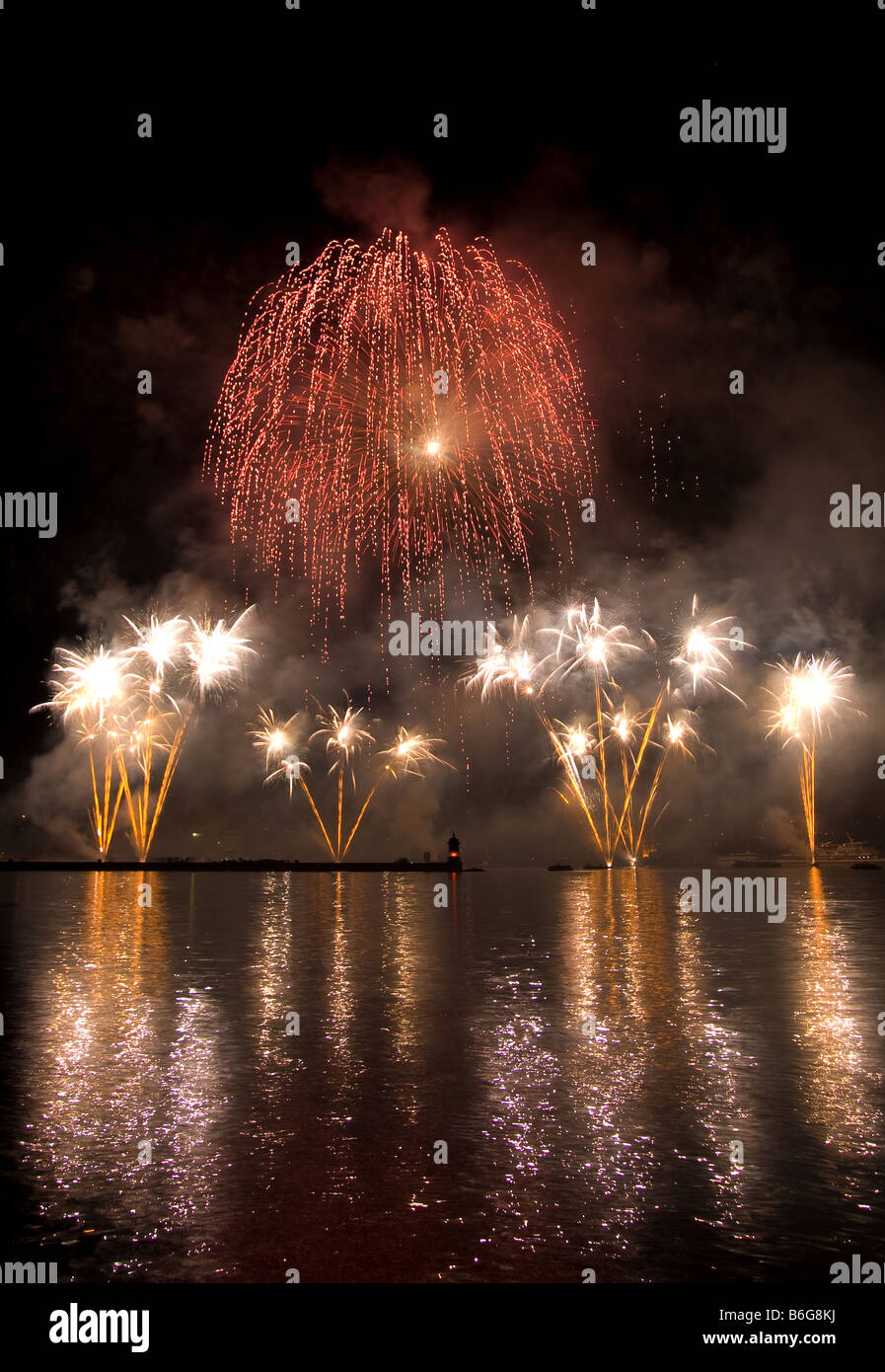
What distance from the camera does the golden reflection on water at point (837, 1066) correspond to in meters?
7.62

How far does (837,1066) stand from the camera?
9.88 metres

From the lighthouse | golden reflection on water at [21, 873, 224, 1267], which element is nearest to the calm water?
golden reflection on water at [21, 873, 224, 1267]

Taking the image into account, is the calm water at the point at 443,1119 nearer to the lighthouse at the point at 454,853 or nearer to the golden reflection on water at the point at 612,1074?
the golden reflection on water at the point at 612,1074

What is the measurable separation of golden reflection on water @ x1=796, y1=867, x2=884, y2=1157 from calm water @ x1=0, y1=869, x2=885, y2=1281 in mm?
49

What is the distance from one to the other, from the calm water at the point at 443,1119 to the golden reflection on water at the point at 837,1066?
0.05 m

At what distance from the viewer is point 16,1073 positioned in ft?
31.4

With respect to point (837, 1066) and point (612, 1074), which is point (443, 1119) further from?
point (837, 1066)

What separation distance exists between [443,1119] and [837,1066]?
441 centimetres

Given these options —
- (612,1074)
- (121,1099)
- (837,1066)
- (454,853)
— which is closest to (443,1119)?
(612,1074)

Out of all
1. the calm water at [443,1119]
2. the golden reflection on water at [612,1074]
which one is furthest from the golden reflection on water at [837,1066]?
the golden reflection on water at [612,1074]

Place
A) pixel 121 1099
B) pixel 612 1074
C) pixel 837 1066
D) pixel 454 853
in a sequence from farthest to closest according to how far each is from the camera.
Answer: pixel 454 853, pixel 837 1066, pixel 612 1074, pixel 121 1099

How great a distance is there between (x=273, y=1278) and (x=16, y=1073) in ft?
18.5

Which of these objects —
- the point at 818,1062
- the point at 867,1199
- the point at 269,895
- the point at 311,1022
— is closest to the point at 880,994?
the point at 818,1062

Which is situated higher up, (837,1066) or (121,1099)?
(121,1099)
